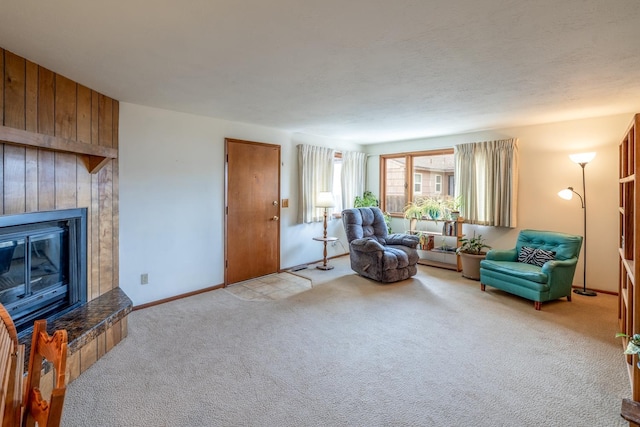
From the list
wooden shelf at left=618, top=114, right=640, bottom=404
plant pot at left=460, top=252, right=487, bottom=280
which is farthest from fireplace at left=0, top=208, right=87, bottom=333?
plant pot at left=460, top=252, right=487, bottom=280

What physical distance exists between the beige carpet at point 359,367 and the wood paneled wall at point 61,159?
878 millimetres

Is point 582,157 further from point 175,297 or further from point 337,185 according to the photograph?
point 175,297

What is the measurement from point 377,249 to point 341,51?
9.46ft

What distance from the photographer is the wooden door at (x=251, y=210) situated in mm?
4383

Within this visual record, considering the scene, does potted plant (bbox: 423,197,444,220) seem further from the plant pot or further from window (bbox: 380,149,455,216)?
the plant pot

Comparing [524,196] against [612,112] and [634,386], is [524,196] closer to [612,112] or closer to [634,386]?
[612,112]

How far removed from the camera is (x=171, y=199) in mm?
3762

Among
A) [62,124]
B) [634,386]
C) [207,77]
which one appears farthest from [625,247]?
[62,124]

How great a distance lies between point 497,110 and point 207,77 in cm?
330

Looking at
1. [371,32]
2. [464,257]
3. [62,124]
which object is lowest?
[464,257]

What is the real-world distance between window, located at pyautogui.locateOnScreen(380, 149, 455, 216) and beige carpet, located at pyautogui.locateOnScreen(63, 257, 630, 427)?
8.75 ft

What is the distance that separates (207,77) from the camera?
2.65m

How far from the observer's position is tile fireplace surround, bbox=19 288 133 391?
81.4 inches

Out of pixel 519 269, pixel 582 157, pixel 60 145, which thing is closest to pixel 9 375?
pixel 60 145
